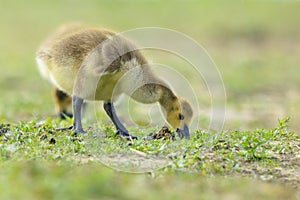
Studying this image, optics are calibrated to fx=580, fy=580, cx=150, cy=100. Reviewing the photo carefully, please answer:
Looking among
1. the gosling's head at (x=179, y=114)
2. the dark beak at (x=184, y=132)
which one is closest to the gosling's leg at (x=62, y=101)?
the gosling's head at (x=179, y=114)

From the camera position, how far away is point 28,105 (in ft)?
38.1

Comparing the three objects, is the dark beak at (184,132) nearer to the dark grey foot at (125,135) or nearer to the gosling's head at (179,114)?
the gosling's head at (179,114)

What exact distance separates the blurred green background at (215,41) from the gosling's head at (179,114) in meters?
3.23

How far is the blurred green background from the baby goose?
3.22 metres

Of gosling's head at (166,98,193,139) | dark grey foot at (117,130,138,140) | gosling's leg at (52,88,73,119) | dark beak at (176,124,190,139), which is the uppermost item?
gosling's head at (166,98,193,139)

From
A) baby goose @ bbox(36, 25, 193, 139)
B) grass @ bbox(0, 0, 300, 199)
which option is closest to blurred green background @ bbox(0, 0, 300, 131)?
grass @ bbox(0, 0, 300, 199)

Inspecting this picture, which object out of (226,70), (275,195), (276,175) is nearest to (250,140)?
(276,175)

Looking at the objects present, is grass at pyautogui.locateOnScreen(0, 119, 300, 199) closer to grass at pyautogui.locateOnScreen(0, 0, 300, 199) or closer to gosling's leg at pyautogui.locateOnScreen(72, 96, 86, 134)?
grass at pyautogui.locateOnScreen(0, 0, 300, 199)

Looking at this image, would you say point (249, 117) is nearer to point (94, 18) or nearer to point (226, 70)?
point (226, 70)

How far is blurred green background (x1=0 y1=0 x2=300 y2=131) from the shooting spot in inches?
505

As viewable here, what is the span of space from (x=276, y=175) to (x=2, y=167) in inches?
100

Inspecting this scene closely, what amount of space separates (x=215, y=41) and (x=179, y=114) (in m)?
17.4

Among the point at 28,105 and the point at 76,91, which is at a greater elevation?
the point at 76,91

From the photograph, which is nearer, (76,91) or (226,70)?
A: (76,91)
